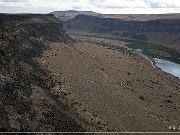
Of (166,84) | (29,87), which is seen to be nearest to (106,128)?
(29,87)

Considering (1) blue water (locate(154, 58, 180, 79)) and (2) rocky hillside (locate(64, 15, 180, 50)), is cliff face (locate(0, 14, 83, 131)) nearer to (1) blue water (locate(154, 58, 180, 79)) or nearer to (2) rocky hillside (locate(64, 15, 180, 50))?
(1) blue water (locate(154, 58, 180, 79))

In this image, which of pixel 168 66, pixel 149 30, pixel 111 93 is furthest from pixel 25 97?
pixel 149 30

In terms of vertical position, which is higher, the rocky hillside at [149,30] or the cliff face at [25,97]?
the cliff face at [25,97]

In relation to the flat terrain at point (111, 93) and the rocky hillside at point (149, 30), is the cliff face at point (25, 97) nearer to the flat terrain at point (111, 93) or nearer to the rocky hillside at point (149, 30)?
the flat terrain at point (111, 93)

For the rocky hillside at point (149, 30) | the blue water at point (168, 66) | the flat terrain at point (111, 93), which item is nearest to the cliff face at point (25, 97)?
the flat terrain at point (111, 93)

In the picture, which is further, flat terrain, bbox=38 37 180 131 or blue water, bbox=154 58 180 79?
blue water, bbox=154 58 180 79

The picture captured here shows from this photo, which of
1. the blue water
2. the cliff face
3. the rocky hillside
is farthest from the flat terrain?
the rocky hillside
